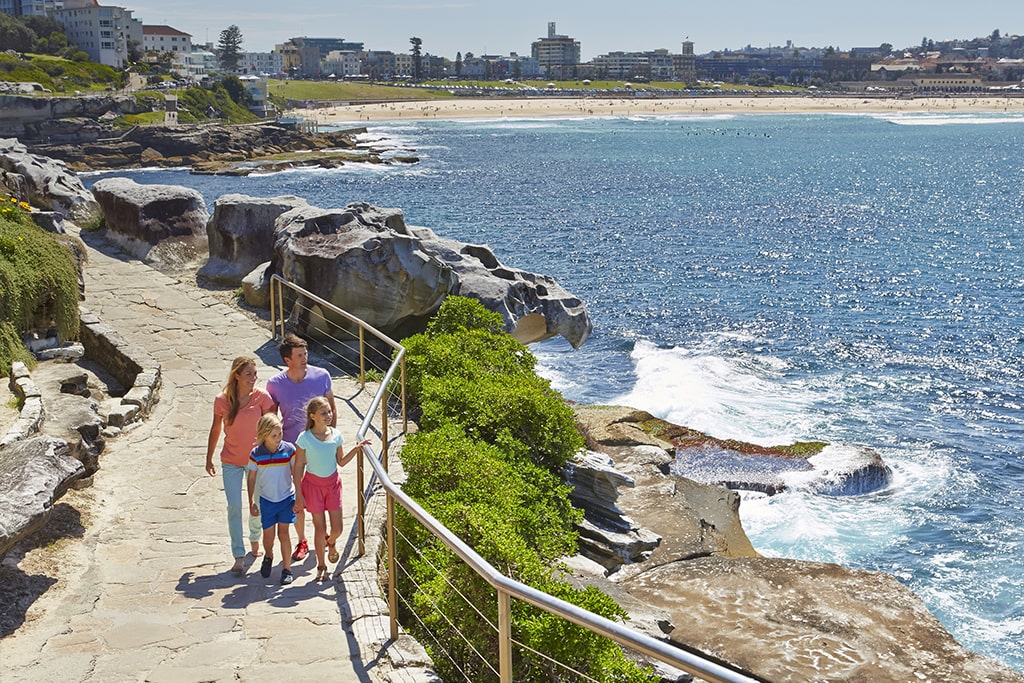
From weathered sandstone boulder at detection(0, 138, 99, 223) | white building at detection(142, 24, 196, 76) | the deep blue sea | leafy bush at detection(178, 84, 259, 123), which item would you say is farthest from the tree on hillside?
weathered sandstone boulder at detection(0, 138, 99, 223)

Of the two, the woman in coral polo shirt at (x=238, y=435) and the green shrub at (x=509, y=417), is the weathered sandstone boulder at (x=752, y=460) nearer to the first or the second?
the green shrub at (x=509, y=417)

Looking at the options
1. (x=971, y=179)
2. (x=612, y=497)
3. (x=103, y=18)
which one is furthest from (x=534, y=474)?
(x=103, y=18)

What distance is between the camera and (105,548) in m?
8.49

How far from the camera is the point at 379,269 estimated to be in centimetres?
1527

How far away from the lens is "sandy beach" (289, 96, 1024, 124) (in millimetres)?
162500

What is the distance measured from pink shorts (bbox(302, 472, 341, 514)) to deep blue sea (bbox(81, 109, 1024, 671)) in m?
9.89

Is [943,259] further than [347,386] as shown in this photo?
Yes

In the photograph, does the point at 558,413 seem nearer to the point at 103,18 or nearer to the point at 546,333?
the point at 546,333

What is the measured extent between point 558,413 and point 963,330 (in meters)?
23.4

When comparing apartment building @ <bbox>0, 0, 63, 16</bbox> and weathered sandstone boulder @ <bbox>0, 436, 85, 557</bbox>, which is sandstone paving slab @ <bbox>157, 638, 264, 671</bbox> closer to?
weathered sandstone boulder @ <bbox>0, 436, 85, 557</bbox>

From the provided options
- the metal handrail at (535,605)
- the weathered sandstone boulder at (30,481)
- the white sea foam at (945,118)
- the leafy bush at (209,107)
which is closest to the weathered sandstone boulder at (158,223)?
the weathered sandstone boulder at (30,481)

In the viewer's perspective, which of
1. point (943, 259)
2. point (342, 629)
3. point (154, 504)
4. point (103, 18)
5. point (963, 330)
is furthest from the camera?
point (103, 18)

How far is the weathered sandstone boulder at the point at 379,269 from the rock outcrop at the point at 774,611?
4387 millimetres

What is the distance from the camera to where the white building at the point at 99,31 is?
5133 inches
